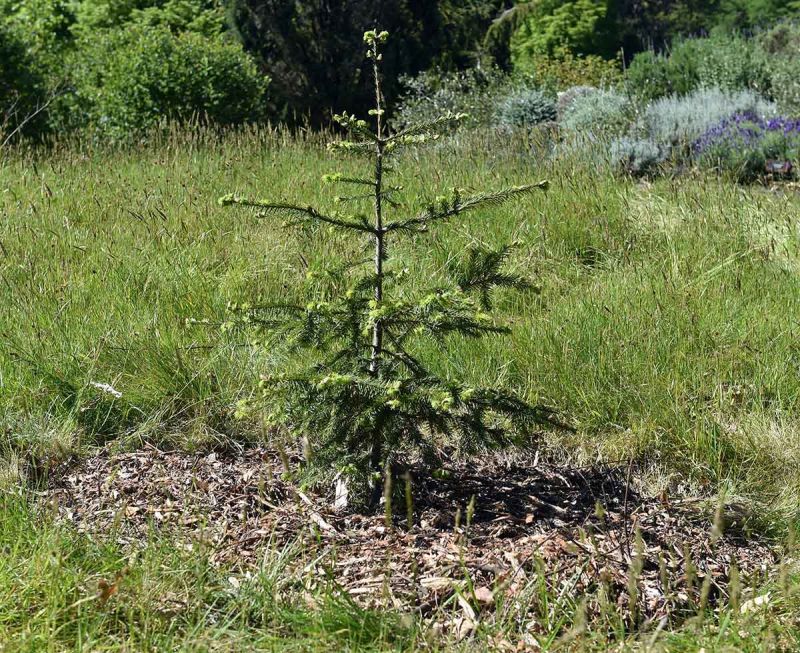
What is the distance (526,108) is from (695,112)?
7.78ft

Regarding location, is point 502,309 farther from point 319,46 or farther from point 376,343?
point 319,46

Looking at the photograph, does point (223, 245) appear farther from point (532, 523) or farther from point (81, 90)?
point (81, 90)

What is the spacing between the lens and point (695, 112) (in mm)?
9523

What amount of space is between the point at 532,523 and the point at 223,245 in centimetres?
312

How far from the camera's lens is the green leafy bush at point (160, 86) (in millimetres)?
9734

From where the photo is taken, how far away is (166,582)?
2.68 meters

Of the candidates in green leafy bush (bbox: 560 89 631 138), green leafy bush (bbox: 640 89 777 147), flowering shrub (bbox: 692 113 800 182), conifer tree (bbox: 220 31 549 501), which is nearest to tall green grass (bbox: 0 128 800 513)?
conifer tree (bbox: 220 31 549 501)

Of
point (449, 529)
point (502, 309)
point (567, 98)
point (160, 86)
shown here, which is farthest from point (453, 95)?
point (449, 529)

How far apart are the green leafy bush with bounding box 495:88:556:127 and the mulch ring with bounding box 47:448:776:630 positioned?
319 inches

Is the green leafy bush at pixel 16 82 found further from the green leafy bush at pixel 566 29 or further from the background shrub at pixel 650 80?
the green leafy bush at pixel 566 29

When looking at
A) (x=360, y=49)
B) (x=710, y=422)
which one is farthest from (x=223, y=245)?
(x=360, y=49)

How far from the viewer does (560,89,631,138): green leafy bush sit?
30.4ft

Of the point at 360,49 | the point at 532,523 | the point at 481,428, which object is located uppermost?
the point at 360,49

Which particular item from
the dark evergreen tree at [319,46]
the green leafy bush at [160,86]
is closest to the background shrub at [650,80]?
the dark evergreen tree at [319,46]
